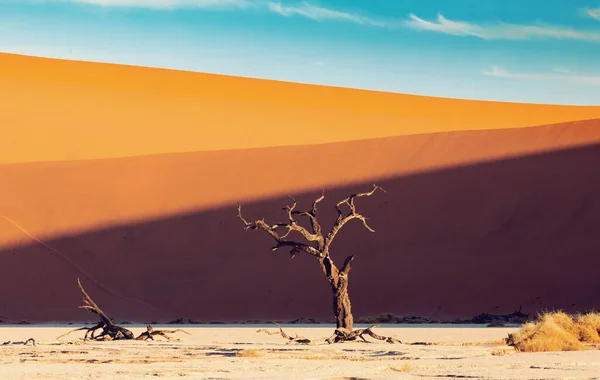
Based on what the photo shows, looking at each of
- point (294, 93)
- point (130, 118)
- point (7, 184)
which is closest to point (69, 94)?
point (130, 118)

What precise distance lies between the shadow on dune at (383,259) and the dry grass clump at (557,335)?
33.1 ft

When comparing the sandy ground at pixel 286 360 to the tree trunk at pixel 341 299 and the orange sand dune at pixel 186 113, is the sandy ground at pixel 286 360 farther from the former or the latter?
the orange sand dune at pixel 186 113

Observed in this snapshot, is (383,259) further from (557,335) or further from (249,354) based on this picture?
(249,354)

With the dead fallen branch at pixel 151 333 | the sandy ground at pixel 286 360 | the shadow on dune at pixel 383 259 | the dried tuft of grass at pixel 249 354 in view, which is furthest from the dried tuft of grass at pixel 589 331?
the shadow on dune at pixel 383 259

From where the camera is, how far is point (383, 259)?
34875mm

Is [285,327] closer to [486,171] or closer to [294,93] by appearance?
[486,171]

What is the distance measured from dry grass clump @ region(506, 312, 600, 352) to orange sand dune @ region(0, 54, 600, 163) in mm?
30150

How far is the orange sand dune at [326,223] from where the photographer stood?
108 feet

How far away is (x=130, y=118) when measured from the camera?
58.3 metres

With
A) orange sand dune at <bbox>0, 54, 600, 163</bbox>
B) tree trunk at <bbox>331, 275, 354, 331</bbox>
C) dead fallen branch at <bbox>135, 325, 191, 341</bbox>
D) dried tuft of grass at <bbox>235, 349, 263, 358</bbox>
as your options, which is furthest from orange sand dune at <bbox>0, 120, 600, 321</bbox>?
dried tuft of grass at <bbox>235, 349, 263, 358</bbox>

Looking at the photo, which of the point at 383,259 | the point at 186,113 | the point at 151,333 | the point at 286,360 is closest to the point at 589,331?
the point at 286,360

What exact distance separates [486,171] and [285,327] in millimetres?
13573

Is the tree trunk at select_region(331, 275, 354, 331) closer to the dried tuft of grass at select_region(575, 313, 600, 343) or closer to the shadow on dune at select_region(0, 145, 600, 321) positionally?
the dried tuft of grass at select_region(575, 313, 600, 343)

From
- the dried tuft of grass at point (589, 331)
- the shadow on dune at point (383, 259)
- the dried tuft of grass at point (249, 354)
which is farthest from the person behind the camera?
the shadow on dune at point (383, 259)
